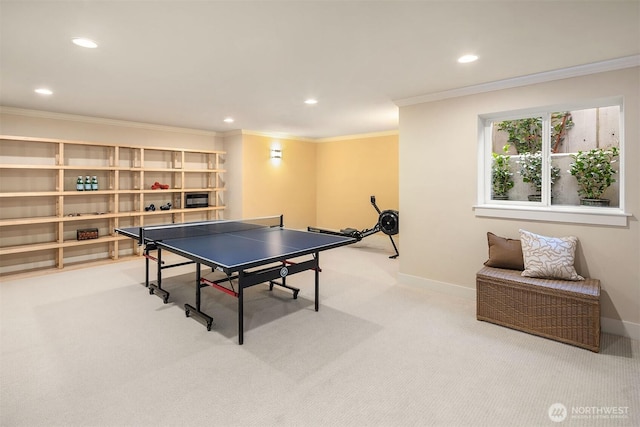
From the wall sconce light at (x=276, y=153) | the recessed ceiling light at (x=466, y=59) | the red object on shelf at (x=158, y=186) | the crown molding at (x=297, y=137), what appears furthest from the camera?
the wall sconce light at (x=276, y=153)

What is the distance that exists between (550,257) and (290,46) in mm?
3001

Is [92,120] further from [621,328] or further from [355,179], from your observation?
[621,328]

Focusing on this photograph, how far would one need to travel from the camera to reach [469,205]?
3.95 meters

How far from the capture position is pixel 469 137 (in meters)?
3.91

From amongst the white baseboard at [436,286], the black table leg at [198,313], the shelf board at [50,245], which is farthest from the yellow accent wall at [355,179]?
the black table leg at [198,313]

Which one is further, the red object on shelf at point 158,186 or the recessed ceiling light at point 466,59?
the red object on shelf at point 158,186

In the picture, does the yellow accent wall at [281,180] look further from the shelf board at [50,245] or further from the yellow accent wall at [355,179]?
the shelf board at [50,245]

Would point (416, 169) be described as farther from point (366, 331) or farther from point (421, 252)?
point (366, 331)

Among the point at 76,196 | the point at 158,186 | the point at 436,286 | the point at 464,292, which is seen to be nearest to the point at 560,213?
the point at 464,292

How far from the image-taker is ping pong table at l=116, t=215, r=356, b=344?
9.16 ft

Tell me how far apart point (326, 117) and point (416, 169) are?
6.57 ft

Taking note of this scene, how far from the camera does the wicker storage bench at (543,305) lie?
9.04 ft

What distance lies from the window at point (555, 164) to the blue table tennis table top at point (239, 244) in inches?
75.0

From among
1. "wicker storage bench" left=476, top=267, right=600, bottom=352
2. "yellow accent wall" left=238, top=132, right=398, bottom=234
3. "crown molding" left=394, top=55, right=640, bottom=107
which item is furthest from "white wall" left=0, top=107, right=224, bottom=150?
"wicker storage bench" left=476, top=267, right=600, bottom=352
